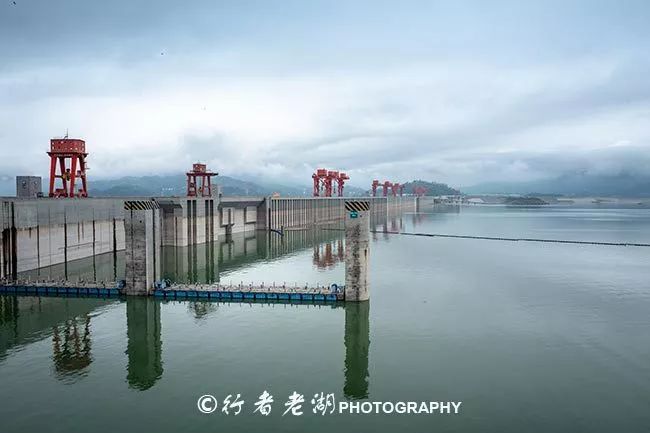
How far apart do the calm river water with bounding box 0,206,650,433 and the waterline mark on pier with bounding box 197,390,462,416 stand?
1.48 ft

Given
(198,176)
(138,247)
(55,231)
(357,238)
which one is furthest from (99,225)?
(357,238)

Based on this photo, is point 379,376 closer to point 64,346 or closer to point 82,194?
point 64,346

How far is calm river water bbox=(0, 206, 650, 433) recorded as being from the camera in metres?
28.6

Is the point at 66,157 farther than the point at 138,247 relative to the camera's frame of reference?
Yes

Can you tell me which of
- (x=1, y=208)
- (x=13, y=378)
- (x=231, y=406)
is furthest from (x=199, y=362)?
(x=1, y=208)

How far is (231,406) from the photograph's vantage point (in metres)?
29.9

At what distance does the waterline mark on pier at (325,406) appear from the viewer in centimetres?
2934

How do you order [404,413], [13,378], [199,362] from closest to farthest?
[404,413]
[13,378]
[199,362]

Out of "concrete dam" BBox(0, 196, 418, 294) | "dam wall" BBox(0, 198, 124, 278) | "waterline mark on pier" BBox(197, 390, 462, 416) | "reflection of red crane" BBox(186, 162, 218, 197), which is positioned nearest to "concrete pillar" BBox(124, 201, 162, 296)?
"concrete dam" BBox(0, 196, 418, 294)

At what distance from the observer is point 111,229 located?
93.1 meters

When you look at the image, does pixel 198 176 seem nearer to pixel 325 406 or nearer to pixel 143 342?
pixel 143 342

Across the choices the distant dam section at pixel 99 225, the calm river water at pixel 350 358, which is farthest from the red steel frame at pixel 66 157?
the calm river water at pixel 350 358

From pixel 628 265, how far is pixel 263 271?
221 ft

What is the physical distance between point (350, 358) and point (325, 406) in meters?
8.96
